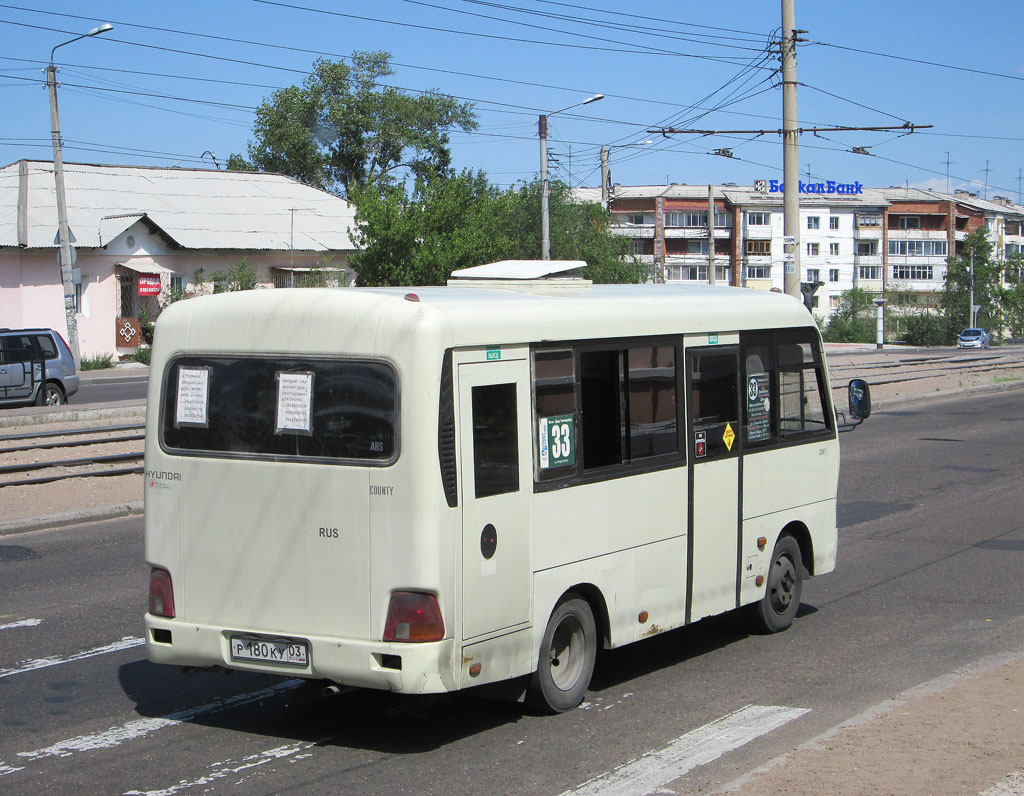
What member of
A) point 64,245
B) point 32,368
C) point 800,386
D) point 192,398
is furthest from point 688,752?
point 64,245

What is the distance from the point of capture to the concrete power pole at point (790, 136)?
73.7ft

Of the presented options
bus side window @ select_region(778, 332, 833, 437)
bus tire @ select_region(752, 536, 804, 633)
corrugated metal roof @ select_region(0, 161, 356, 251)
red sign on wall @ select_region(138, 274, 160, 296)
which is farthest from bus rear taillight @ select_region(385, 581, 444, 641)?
red sign on wall @ select_region(138, 274, 160, 296)

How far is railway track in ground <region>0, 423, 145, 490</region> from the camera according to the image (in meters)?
16.2

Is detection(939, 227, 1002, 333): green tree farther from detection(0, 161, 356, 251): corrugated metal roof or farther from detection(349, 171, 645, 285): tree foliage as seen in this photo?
detection(349, 171, 645, 285): tree foliage

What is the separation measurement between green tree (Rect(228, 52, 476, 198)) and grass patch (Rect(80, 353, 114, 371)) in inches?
1406

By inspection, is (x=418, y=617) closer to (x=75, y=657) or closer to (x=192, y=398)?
(x=192, y=398)

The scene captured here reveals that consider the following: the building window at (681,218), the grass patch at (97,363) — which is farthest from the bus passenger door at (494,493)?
the building window at (681,218)

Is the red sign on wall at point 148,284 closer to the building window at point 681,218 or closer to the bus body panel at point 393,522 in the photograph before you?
the bus body panel at point 393,522

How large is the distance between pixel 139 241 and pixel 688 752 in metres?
45.9

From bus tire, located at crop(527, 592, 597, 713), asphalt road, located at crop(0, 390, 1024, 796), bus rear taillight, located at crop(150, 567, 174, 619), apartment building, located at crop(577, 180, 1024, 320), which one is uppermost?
apartment building, located at crop(577, 180, 1024, 320)

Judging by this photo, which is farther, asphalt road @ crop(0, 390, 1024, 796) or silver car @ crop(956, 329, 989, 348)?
silver car @ crop(956, 329, 989, 348)

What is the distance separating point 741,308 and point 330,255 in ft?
156

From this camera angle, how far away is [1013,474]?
1739 cm

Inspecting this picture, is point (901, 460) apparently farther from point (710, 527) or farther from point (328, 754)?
point (328, 754)
